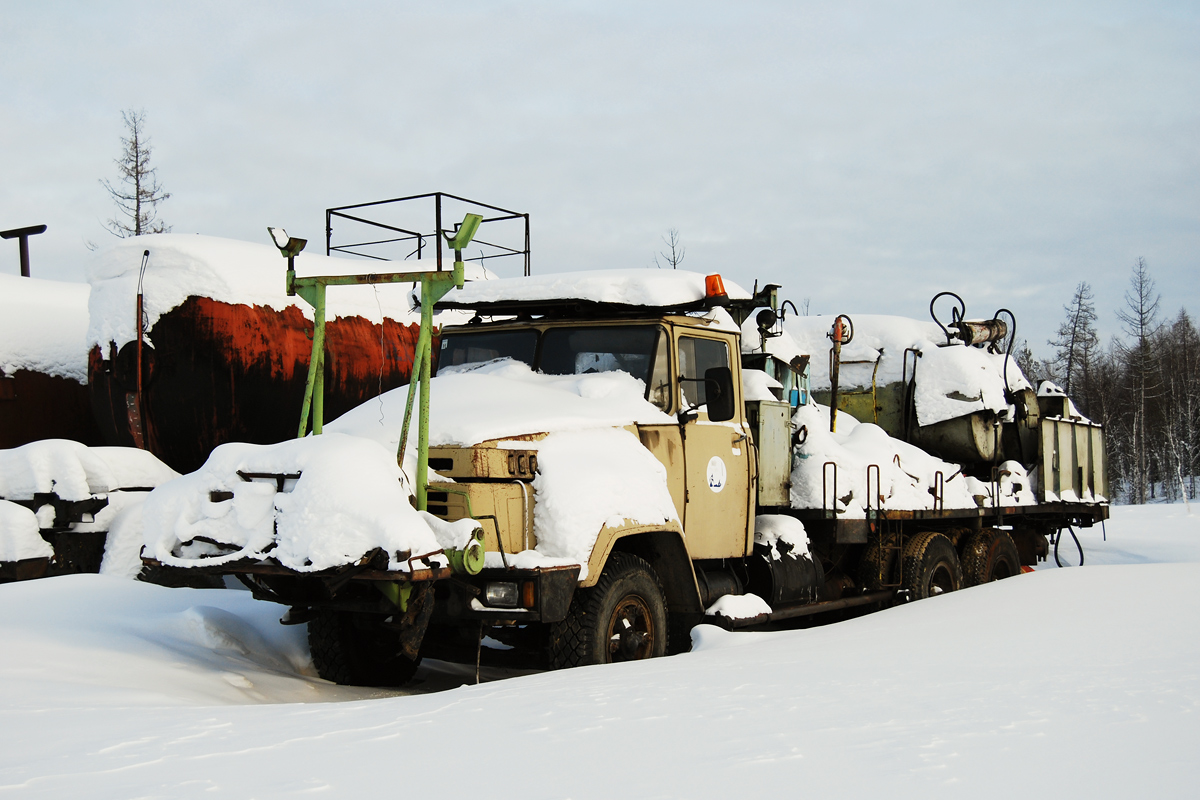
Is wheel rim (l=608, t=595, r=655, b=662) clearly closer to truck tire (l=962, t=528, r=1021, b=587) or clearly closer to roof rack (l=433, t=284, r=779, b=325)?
roof rack (l=433, t=284, r=779, b=325)

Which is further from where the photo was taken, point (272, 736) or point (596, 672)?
point (596, 672)

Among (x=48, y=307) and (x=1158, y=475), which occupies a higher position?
(x=48, y=307)

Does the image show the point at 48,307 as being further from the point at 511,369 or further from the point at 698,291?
the point at 698,291

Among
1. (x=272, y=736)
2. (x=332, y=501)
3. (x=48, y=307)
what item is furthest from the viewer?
(x=48, y=307)

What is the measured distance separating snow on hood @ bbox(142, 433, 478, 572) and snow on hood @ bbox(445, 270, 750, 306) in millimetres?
2055

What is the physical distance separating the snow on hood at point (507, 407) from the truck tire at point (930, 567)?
3.92 metres

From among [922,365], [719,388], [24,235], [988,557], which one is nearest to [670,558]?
[719,388]

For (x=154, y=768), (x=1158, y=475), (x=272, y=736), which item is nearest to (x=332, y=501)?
(x=272, y=736)

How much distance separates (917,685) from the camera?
4.43m

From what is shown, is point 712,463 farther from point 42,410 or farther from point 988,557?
point 42,410

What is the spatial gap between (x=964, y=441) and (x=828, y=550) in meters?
2.55

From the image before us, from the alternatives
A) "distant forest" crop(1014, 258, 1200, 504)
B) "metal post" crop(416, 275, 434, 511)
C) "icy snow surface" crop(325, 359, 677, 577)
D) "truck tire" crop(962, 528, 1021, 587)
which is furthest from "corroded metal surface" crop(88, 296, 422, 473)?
"distant forest" crop(1014, 258, 1200, 504)

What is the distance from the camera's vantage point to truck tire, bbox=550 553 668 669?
222 inches

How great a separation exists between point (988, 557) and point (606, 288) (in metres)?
6.19
